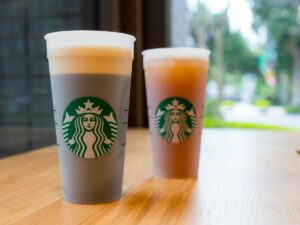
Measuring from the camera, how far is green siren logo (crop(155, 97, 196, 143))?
0.70m

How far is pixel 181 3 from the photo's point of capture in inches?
97.4

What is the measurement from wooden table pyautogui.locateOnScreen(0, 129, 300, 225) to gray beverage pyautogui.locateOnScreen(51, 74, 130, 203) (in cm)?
2

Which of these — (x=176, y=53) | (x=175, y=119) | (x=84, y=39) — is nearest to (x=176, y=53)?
(x=176, y=53)

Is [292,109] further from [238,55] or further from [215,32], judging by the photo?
[215,32]

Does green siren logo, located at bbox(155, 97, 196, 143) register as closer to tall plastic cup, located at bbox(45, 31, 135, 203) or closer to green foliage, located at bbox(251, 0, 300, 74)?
tall plastic cup, located at bbox(45, 31, 135, 203)

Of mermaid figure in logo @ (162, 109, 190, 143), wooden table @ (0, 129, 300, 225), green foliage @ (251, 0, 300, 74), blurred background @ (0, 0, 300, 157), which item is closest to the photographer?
wooden table @ (0, 129, 300, 225)

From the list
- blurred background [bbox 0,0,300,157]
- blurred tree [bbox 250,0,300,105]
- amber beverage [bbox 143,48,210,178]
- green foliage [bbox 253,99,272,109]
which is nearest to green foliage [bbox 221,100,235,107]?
blurred background [bbox 0,0,300,157]

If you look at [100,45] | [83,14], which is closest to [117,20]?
[83,14]

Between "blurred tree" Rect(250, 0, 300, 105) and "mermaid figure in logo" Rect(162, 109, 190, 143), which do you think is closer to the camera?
"mermaid figure in logo" Rect(162, 109, 190, 143)

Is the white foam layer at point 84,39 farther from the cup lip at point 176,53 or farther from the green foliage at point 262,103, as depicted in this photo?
the green foliage at point 262,103

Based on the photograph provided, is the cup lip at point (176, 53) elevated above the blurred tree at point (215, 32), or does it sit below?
above

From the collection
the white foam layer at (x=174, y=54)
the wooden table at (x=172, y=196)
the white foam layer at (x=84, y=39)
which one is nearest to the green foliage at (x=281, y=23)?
the wooden table at (x=172, y=196)

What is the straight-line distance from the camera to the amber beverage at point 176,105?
0.71 m

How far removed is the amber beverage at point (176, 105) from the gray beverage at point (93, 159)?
0.51ft
